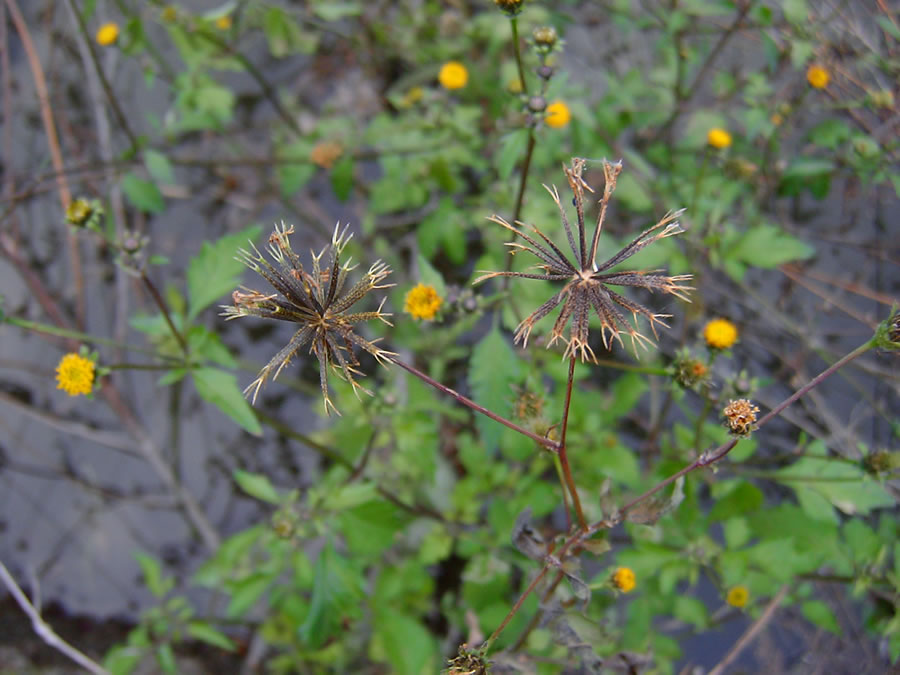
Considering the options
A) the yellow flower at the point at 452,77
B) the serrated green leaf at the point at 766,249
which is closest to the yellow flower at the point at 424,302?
the yellow flower at the point at 452,77

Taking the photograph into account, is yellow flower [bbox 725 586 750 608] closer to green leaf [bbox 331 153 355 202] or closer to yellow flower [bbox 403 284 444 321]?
yellow flower [bbox 403 284 444 321]

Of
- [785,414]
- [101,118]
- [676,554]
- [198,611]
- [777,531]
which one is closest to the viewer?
[676,554]

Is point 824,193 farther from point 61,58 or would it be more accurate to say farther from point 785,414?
point 61,58

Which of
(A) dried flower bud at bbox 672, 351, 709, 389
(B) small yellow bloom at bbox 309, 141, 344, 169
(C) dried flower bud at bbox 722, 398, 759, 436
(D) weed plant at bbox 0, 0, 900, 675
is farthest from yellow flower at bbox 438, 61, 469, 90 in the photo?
(C) dried flower bud at bbox 722, 398, 759, 436

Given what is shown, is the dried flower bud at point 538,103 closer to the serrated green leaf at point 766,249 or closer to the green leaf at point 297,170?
the serrated green leaf at point 766,249

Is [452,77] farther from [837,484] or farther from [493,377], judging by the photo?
[837,484]

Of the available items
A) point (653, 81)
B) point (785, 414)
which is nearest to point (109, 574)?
point (785, 414)
